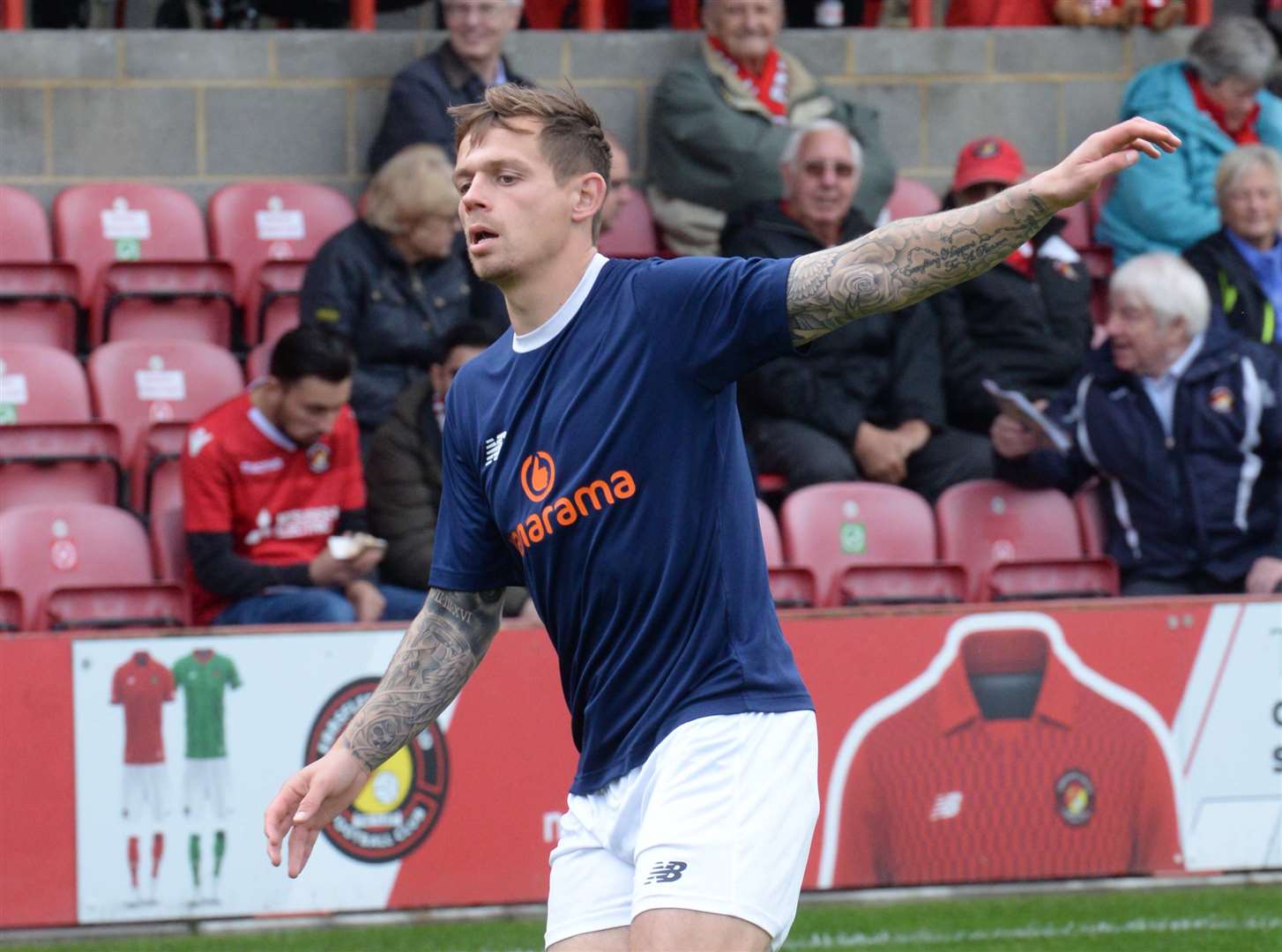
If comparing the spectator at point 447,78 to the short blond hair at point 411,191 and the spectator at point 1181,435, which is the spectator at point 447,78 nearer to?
the short blond hair at point 411,191

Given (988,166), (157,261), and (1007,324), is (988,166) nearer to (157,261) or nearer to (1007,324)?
(1007,324)

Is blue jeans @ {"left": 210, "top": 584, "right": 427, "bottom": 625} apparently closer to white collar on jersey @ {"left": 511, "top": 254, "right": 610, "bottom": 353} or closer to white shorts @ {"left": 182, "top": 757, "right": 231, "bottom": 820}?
white shorts @ {"left": 182, "top": 757, "right": 231, "bottom": 820}

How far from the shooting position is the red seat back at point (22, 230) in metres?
8.00

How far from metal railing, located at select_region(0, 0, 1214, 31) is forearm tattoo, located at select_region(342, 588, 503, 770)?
5.99 m

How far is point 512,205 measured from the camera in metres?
3.25

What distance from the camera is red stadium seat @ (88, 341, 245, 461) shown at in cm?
742

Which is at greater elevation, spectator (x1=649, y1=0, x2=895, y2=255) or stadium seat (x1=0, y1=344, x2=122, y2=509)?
spectator (x1=649, y1=0, x2=895, y2=255)

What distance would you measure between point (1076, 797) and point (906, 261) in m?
3.86

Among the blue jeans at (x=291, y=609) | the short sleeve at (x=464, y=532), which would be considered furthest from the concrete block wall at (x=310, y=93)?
the short sleeve at (x=464, y=532)

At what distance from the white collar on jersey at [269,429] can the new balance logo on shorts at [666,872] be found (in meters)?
3.87

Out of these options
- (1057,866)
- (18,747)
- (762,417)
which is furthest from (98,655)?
(1057,866)

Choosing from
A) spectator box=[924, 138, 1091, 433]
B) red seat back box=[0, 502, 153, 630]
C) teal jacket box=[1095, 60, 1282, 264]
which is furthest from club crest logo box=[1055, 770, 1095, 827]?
red seat back box=[0, 502, 153, 630]

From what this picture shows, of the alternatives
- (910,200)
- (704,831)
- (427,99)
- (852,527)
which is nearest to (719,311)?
(704,831)

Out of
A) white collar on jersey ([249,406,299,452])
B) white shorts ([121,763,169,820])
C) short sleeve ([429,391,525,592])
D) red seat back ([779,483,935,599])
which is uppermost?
short sleeve ([429,391,525,592])
